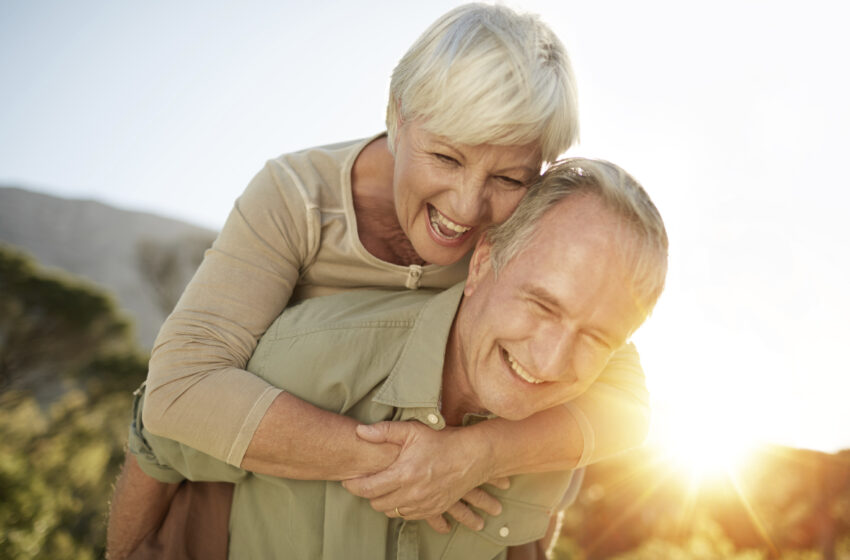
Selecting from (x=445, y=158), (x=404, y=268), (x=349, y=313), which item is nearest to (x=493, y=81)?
(x=445, y=158)

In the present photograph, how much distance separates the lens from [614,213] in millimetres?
1963

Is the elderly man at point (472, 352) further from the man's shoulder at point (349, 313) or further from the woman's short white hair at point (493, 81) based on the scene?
the woman's short white hair at point (493, 81)

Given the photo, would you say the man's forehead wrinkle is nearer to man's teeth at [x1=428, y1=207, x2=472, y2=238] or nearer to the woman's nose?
the woman's nose

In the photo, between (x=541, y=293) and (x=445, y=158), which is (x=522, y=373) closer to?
(x=541, y=293)

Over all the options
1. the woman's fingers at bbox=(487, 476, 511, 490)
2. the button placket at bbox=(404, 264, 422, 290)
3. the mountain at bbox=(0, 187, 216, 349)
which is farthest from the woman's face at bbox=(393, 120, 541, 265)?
the mountain at bbox=(0, 187, 216, 349)

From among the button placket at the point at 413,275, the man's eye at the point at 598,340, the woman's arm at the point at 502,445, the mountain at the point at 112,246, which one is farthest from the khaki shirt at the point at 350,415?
the mountain at the point at 112,246

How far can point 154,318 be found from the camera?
40406mm

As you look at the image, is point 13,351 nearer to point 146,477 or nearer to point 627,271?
point 146,477

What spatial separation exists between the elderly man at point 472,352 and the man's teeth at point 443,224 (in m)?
0.15

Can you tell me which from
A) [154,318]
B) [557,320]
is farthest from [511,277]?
[154,318]

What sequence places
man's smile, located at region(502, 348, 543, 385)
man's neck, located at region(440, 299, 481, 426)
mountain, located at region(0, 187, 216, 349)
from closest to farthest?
man's smile, located at region(502, 348, 543, 385) < man's neck, located at region(440, 299, 481, 426) < mountain, located at region(0, 187, 216, 349)

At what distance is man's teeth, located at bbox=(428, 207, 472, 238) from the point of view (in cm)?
235

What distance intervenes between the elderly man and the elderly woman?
0.33 feet

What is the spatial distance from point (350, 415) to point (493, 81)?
118 cm
